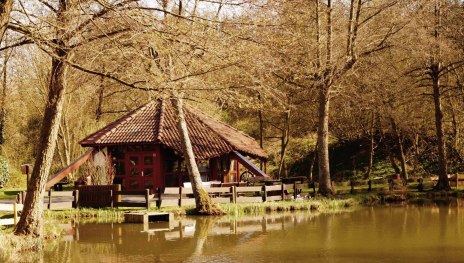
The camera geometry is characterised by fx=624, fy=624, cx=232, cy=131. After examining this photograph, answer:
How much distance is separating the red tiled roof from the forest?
131 centimetres

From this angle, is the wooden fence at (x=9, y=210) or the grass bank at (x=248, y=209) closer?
the wooden fence at (x=9, y=210)

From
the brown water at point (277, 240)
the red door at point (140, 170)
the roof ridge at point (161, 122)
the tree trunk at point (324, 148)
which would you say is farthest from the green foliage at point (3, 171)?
the tree trunk at point (324, 148)

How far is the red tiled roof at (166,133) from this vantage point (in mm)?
28984

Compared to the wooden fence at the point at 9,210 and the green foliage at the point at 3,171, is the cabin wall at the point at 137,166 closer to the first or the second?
the green foliage at the point at 3,171

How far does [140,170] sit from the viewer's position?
97.6 feet

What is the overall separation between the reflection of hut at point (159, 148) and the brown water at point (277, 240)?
27.8ft

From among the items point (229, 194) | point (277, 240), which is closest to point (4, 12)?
point (277, 240)

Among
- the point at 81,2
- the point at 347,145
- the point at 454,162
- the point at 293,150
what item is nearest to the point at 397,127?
the point at 454,162

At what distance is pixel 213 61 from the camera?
1122cm

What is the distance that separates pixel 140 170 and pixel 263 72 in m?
17.6

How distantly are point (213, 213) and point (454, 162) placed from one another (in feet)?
75.7

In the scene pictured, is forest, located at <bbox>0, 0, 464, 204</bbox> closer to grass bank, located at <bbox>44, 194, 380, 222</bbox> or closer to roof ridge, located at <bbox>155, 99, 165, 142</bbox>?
roof ridge, located at <bbox>155, 99, 165, 142</bbox>

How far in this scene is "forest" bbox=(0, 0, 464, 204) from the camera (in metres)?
11.1

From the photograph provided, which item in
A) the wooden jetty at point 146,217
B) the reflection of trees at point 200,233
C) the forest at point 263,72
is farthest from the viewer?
the wooden jetty at point 146,217
